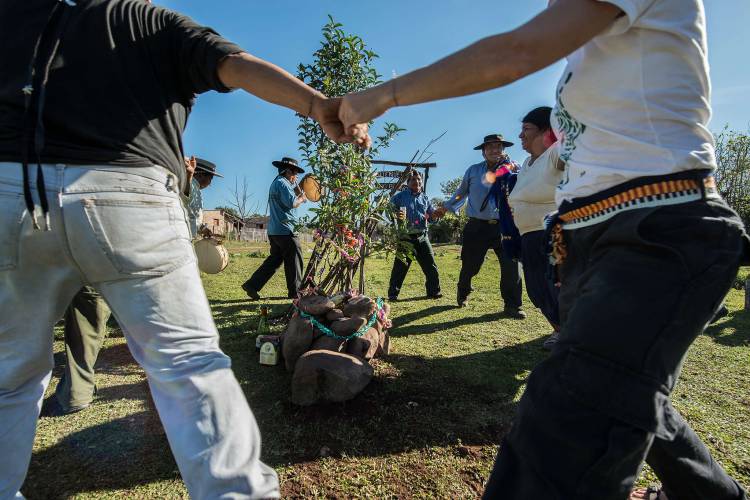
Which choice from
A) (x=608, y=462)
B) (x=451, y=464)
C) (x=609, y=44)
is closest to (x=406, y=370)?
(x=451, y=464)

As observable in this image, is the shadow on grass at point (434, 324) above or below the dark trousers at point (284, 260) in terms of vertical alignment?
below

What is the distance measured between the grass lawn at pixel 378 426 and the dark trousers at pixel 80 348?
0.40ft

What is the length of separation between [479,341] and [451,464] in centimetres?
212

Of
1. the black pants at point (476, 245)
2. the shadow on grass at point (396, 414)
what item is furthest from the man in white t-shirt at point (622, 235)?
the black pants at point (476, 245)

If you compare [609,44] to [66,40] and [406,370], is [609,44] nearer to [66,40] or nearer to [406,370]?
[66,40]

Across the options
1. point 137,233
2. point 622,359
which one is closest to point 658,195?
point 622,359

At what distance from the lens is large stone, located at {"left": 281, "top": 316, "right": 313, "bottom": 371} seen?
292cm

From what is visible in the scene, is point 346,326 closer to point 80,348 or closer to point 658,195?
point 80,348

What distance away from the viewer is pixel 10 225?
1.13m

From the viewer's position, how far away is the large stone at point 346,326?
2.99 meters

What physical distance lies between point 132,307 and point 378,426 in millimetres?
1541

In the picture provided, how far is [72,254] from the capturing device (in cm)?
116

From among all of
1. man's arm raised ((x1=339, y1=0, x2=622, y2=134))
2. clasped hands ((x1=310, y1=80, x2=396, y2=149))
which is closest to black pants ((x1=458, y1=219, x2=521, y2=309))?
clasped hands ((x1=310, y1=80, x2=396, y2=149))

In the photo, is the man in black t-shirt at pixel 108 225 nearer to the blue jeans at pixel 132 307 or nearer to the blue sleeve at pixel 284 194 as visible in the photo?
the blue jeans at pixel 132 307
